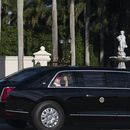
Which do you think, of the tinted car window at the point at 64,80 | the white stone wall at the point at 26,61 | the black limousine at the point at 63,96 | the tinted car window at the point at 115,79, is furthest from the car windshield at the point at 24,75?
the white stone wall at the point at 26,61

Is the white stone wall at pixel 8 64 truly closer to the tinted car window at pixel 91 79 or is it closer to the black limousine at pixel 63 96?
the black limousine at pixel 63 96

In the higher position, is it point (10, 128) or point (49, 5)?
point (49, 5)

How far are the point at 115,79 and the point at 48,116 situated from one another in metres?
1.88

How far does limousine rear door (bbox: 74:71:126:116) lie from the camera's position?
1344 centimetres

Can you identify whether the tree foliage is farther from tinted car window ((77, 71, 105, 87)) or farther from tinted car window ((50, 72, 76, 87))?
tinted car window ((50, 72, 76, 87))

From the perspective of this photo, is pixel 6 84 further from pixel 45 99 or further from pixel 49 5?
pixel 49 5

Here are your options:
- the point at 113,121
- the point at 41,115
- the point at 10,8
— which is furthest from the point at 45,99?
the point at 10,8

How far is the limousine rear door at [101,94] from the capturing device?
44.1 feet

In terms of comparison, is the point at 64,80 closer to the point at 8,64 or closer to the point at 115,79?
the point at 115,79

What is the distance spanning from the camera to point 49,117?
43.2ft

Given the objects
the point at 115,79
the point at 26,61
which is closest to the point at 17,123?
the point at 115,79

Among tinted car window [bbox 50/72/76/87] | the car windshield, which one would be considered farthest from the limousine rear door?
the car windshield

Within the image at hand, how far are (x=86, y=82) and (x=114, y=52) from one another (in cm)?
4260

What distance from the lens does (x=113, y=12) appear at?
5519 cm
